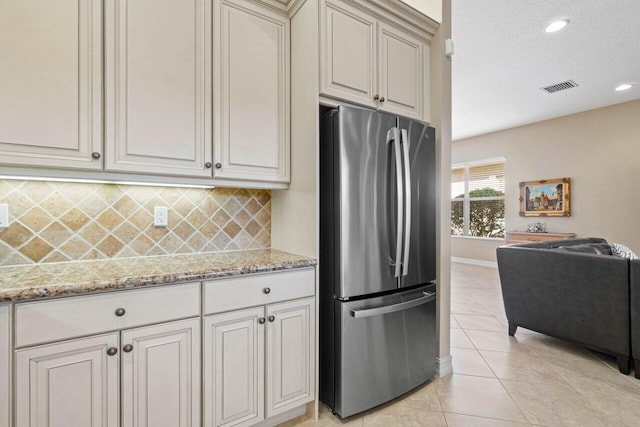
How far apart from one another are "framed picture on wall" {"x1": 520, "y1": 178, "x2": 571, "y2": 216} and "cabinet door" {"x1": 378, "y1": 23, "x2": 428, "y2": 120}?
5054 millimetres

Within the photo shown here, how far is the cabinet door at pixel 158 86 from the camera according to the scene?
1.47 m

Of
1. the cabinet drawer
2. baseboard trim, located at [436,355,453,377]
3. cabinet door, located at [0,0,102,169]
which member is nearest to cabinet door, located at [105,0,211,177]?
cabinet door, located at [0,0,102,169]

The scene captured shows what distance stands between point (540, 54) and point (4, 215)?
487cm

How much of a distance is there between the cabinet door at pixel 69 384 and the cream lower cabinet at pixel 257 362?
38 centimetres

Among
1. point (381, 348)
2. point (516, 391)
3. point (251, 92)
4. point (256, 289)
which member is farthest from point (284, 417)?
point (251, 92)

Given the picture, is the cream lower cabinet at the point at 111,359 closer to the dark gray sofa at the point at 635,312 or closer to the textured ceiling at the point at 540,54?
the dark gray sofa at the point at 635,312

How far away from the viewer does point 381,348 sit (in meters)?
1.82

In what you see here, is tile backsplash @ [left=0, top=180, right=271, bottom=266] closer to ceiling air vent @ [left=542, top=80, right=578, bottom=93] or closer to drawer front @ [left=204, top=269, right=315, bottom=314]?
drawer front @ [left=204, top=269, right=315, bottom=314]

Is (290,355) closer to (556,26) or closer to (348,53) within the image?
(348,53)

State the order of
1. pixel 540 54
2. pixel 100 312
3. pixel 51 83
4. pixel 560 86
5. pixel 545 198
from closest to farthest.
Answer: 1. pixel 100 312
2. pixel 51 83
3. pixel 540 54
4. pixel 560 86
5. pixel 545 198

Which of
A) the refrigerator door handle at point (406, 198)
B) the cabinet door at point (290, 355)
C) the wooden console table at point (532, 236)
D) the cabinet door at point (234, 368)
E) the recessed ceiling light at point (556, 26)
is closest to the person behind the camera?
the cabinet door at point (234, 368)

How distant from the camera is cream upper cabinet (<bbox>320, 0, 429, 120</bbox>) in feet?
5.84

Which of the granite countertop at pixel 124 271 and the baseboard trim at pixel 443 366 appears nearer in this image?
the granite countertop at pixel 124 271

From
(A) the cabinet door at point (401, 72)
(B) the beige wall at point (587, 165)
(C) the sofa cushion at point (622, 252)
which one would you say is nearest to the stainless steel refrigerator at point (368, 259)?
(A) the cabinet door at point (401, 72)
